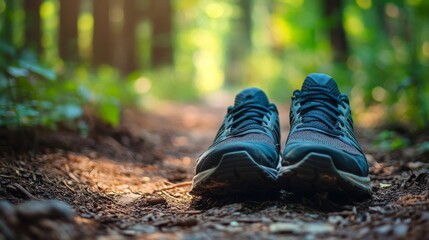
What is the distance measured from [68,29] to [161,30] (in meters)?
5.08

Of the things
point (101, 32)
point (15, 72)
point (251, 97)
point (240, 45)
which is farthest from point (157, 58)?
point (240, 45)

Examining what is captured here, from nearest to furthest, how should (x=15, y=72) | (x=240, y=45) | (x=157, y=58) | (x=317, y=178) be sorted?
(x=317, y=178) < (x=15, y=72) < (x=157, y=58) < (x=240, y=45)

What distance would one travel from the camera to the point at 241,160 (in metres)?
2.10

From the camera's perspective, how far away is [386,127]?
5.18 meters

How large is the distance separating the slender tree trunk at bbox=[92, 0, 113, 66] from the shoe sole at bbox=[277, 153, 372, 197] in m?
8.00

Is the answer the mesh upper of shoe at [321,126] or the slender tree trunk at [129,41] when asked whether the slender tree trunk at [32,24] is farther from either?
the mesh upper of shoe at [321,126]

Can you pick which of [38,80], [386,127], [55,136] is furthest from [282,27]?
[55,136]

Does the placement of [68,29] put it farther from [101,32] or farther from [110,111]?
[110,111]

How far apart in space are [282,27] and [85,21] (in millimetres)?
5657

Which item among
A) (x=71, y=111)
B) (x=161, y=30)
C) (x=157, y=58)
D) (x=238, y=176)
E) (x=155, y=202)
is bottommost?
(x=155, y=202)

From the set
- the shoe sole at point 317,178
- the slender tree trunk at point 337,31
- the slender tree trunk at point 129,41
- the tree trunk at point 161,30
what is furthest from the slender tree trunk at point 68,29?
the shoe sole at point 317,178

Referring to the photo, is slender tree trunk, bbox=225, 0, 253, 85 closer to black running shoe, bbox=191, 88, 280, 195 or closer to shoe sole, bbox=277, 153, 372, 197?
black running shoe, bbox=191, 88, 280, 195

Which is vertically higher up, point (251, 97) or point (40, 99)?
point (40, 99)

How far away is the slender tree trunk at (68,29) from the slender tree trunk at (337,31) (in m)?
4.51
